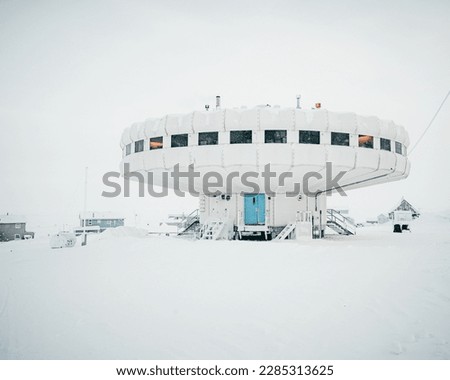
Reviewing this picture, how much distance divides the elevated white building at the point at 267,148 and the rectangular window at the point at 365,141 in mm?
59

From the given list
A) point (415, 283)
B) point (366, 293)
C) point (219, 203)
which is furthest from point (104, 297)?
point (219, 203)

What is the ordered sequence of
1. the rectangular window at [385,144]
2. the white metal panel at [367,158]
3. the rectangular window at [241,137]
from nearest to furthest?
the rectangular window at [241,137] → the white metal panel at [367,158] → the rectangular window at [385,144]

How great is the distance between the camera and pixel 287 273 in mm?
9094

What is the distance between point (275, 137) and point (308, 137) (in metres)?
1.86

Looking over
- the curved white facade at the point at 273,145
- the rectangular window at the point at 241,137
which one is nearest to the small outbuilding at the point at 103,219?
the curved white facade at the point at 273,145

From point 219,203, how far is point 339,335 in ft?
61.3

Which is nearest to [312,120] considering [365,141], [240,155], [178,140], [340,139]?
[340,139]

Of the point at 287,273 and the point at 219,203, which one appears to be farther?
the point at 219,203

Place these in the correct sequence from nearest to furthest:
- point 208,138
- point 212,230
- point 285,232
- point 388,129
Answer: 1. point 208,138
2. point 388,129
3. point 285,232
4. point 212,230

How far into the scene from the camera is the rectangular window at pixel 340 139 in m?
17.4

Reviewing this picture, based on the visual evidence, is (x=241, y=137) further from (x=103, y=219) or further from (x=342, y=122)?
(x=103, y=219)

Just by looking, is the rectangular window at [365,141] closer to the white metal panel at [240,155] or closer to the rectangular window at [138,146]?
the white metal panel at [240,155]

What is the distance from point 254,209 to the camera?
22859mm
